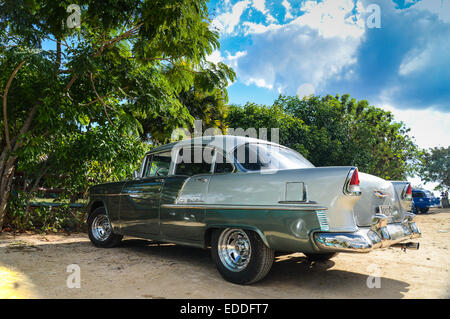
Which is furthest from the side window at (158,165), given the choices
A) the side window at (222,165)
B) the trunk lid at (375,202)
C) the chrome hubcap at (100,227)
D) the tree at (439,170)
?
the tree at (439,170)

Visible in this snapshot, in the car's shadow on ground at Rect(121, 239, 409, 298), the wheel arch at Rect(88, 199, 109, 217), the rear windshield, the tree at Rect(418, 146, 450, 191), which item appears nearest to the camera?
the car's shadow on ground at Rect(121, 239, 409, 298)

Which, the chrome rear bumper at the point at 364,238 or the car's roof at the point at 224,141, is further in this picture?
the car's roof at the point at 224,141

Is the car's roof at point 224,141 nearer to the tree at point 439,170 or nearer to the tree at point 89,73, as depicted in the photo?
the tree at point 89,73

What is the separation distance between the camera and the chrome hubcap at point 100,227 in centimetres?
622

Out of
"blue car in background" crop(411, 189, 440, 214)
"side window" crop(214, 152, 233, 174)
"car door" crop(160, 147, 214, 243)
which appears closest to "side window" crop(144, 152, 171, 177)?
"car door" crop(160, 147, 214, 243)

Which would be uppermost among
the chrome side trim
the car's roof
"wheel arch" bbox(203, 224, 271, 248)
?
the car's roof

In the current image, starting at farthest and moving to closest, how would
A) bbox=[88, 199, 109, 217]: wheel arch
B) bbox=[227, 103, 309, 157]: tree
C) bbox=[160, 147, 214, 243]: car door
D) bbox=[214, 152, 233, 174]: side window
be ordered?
1. bbox=[227, 103, 309, 157]: tree
2. bbox=[88, 199, 109, 217]: wheel arch
3. bbox=[160, 147, 214, 243]: car door
4. bbox=[214, 152, 233, 174]: side window

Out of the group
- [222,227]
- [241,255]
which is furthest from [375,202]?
[222,227]

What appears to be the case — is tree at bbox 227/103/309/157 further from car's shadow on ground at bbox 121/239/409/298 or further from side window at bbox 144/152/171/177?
car's shadow on ground at bbox 121/239/409/298

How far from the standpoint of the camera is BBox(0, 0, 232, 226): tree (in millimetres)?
6164

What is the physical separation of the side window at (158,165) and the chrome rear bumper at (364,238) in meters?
2.71

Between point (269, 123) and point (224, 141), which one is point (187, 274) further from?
point (269, 123)

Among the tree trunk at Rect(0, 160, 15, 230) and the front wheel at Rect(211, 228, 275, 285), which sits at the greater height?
the tree trunk at Rect(0, 160, 15, 230)

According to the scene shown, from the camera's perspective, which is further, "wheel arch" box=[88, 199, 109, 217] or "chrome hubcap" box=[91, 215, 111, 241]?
"wheel arch" box=[88, 199, 109, 217]
